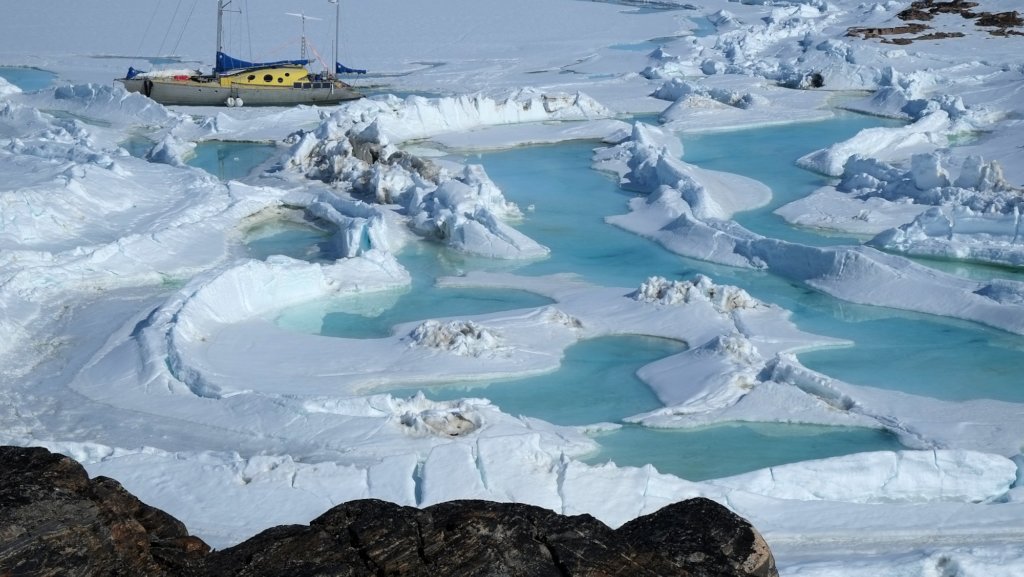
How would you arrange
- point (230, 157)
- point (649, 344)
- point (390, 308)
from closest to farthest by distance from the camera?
1. point (649, 344)
2. point (390, 308)
3. point (230, 157)

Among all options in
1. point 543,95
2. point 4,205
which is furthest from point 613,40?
point 4,205

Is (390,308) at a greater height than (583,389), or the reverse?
(583,389)

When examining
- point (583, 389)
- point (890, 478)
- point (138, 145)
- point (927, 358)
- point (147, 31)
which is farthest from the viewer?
point (147, 31)

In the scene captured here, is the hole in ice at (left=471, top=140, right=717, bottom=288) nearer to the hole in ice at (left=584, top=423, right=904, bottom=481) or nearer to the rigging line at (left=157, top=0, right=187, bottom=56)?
the hole in ice at (left=584, top=423, right=904, bottom=481)

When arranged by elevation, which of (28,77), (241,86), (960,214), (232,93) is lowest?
(28,77)

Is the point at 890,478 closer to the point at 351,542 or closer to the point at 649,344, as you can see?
the point at 649,344

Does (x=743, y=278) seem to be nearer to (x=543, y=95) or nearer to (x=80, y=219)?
(x=80, y=219)

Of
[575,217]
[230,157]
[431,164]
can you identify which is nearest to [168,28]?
[230,157]
